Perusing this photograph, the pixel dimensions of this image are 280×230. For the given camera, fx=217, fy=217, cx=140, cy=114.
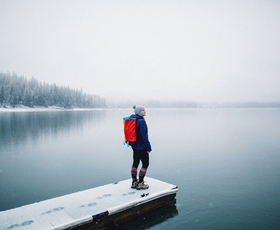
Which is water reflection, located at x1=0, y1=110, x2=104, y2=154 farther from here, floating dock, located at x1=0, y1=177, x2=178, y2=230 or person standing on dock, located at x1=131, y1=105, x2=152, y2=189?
person standing on dock, located at x1=131, y1=105, x2=152, y2=189

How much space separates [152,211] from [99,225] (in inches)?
77.3

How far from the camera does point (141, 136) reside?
6.73 meters

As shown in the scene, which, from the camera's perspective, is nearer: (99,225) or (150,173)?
(99,225)

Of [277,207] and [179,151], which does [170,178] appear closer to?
[277,207]

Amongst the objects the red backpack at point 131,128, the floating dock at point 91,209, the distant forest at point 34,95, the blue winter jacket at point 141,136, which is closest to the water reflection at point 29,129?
the floating dock at point 91,209

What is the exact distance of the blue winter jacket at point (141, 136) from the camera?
6.69m

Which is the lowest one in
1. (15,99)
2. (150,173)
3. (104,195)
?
(150,173)

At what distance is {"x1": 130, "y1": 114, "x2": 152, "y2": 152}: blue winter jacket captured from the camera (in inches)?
263

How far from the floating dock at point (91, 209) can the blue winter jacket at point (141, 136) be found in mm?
1399

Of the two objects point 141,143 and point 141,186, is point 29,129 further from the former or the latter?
point 141,143

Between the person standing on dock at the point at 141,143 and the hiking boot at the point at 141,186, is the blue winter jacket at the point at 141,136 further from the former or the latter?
the hiking boot at the point at 141,186

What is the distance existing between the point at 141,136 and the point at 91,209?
2.47m

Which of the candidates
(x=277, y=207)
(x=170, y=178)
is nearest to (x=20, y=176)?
(x=170, y=178)

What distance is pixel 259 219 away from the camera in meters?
6.77
